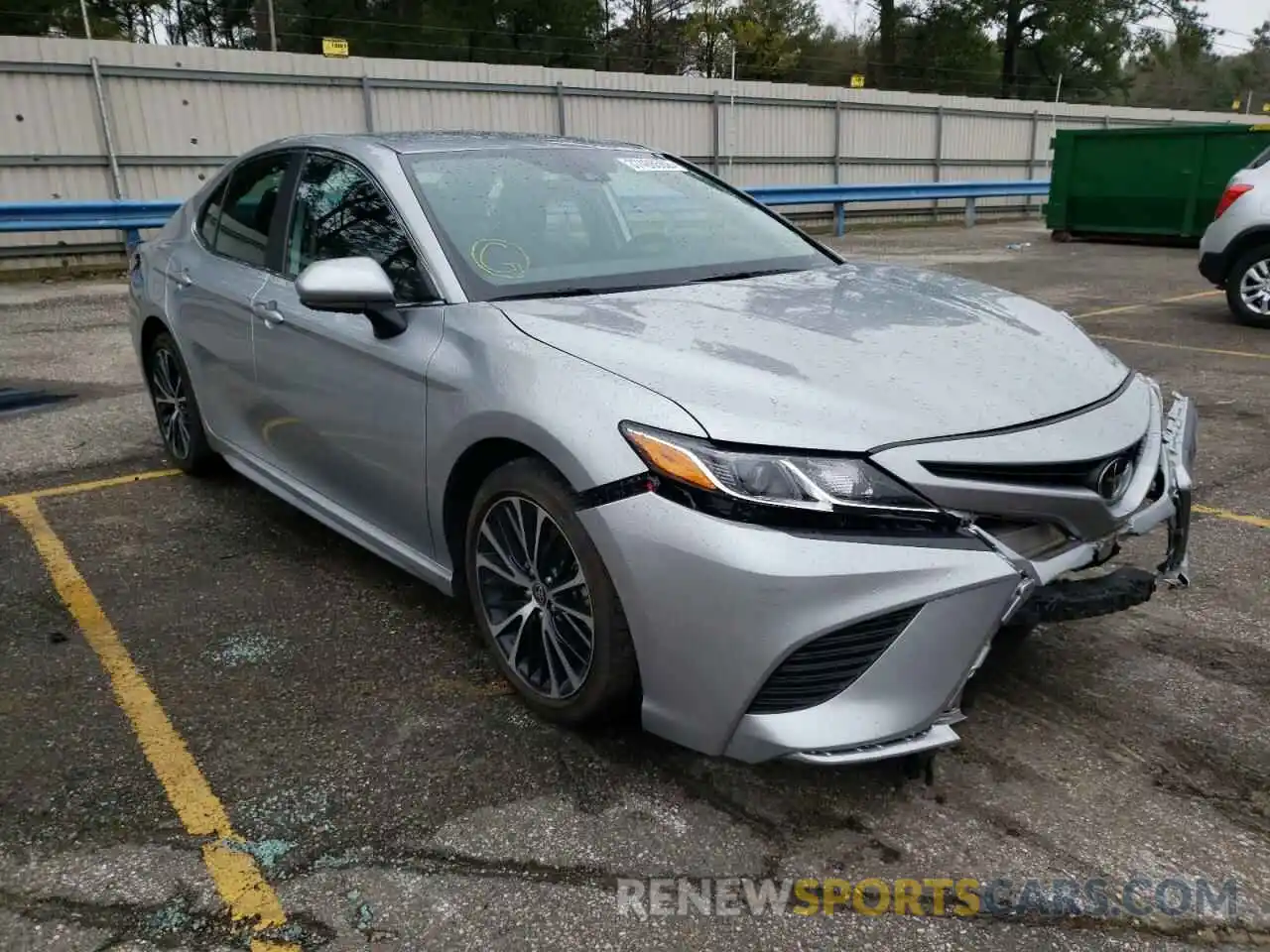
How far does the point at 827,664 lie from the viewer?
7.45ft

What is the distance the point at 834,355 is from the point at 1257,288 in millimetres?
7865

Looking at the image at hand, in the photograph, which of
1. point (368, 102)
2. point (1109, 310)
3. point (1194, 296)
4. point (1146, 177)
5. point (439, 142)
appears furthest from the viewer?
point (1146, 177)

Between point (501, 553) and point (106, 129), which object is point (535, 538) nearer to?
point (501, 553)

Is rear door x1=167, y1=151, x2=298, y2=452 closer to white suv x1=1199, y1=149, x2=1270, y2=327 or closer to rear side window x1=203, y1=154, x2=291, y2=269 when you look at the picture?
rear side window x1=203, y1=154, x2=291, y2=269

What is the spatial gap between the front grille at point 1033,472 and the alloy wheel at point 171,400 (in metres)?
3.61

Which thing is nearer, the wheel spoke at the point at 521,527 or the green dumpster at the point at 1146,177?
the wheel spoke at the point at 521,527

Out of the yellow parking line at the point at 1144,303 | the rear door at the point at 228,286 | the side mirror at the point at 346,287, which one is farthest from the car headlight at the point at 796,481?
the yellow parking line at the point at 1144,303

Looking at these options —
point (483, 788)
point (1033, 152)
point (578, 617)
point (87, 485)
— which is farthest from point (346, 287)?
point (1033, 152)

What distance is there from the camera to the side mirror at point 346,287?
115 inches

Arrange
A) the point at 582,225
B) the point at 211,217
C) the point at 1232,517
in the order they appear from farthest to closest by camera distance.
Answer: the point at 211,217 < the point at 1232,517 < the point at 582,225

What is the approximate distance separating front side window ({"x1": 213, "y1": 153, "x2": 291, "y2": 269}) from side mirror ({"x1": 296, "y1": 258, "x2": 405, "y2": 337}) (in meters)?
1.13

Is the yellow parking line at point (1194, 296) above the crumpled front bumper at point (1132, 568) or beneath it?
beneath

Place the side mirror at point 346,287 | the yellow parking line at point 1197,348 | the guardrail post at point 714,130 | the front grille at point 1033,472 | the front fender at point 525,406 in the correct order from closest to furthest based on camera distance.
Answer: the front grille at point 1033,472 → the front fender at point 525,406 → the side mirror at point 346,287 → the yellow parking line at point 1197,348 → the guardrail post at point 714,130

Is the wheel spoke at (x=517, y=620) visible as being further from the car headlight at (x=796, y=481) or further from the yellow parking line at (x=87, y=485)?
the yellow parking line at (x=87, y=485)
